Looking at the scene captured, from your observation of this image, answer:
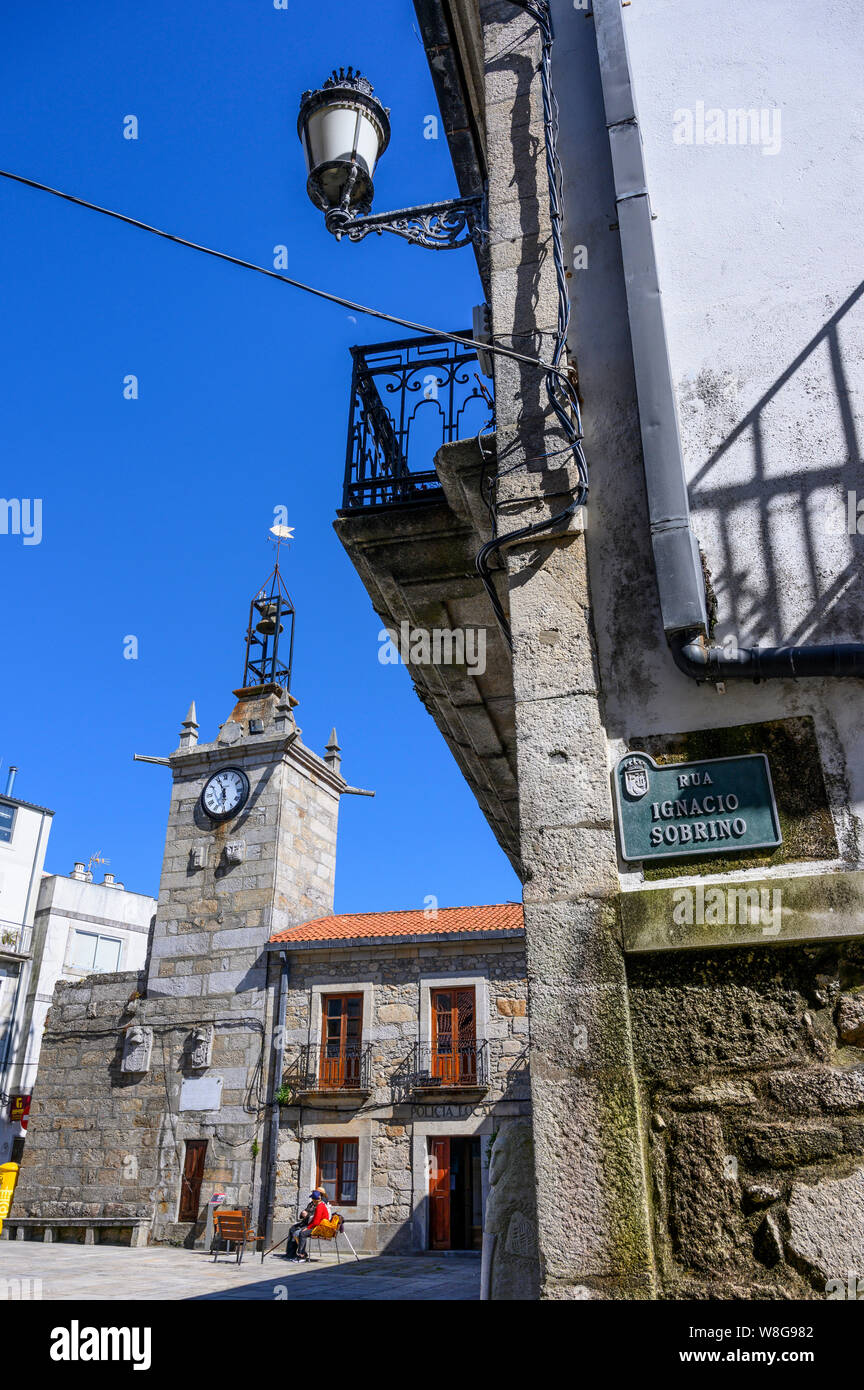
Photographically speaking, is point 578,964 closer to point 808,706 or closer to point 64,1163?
point 808,706

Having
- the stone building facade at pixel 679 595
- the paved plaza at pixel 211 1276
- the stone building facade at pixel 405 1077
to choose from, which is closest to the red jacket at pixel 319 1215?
the paved plaza at pixel 211 1276

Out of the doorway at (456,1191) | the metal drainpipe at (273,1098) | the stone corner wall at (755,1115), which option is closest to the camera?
the stone corner wall at (755,1115)

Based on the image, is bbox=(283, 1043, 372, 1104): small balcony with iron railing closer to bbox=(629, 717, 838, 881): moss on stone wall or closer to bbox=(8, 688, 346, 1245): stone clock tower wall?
bbox=(8, 688, 346, 1245): stone clock tower wall

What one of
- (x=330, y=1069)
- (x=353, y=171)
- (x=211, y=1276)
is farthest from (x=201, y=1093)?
(x=353, y=171)

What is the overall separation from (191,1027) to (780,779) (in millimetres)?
17030

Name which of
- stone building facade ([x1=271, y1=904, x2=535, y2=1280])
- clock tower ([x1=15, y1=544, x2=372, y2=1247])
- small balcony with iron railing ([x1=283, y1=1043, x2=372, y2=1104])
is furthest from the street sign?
stone building facade ([x1=271, y1=904, x2=535, y2=1280])

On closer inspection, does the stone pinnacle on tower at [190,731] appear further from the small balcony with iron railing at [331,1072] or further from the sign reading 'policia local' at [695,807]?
the sign reading 'policia local' at [695,807]

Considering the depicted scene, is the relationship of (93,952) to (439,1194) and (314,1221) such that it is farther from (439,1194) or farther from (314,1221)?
(314,1221)

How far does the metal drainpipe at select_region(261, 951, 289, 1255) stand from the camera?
52.3ft

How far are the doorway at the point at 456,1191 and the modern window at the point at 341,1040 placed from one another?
1851 millimetres

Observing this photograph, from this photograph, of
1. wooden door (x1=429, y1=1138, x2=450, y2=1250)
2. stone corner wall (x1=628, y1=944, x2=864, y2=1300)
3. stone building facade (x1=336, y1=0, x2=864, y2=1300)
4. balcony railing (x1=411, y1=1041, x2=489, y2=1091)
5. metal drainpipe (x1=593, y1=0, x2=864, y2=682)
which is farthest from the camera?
balcony railing (x1=411, y1=1041, x2=489, y2=1091)

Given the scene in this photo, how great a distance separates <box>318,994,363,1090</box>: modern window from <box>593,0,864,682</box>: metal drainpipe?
15.0m

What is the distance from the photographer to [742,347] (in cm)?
333

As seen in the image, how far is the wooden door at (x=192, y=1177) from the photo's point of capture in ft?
54.0
